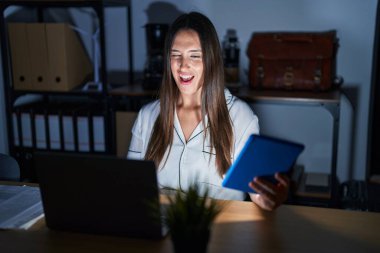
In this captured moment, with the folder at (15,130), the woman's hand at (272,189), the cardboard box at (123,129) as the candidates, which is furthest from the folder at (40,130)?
the woman's hand at (272,189)

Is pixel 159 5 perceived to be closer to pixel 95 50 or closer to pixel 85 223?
pixel 95 50

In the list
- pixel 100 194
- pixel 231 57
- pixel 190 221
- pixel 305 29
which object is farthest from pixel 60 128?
pixel 190 221

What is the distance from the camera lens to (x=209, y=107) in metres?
1.78

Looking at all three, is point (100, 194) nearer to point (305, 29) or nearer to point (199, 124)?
point (199, 124)

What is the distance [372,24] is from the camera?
2721mm

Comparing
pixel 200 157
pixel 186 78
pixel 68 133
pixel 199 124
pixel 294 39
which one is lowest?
pixel 68 133

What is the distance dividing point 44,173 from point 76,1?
1.76m

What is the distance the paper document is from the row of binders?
124 cm

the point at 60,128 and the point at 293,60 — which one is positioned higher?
the point at 293,60

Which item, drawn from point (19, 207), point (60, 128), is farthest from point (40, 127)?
point (19, 207)

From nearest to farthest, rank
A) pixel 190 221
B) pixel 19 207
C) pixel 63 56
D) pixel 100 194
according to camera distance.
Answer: pixel 190 221 → pixel 100 194 → pixel 19 207 → pixel 63 56

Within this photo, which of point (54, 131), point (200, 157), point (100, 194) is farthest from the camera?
point (54, 131)

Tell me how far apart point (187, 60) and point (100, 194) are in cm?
79

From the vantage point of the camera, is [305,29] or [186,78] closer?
[186,78]
